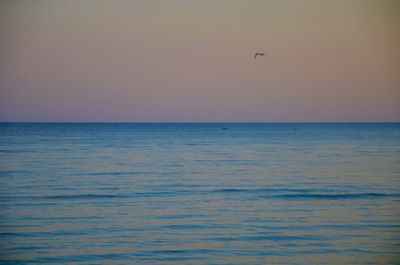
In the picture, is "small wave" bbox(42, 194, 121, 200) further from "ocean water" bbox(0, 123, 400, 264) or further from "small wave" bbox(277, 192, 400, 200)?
"small wave" bbox(277, 192, 400, 200)

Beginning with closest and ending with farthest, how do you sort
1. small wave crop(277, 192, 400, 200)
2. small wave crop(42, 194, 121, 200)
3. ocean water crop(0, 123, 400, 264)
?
ocean water crop(0, 123, 400, 264) → small wave crop(42, 194, 121, 200) → small wave crop(277, 192, 400, 200)

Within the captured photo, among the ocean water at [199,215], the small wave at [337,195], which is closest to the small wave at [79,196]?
the ocean water at [199,215]

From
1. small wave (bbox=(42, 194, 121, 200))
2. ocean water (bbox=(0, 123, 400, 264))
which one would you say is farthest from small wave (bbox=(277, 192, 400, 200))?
Answer: small wave (bbox=(42, 194, 121, 200))

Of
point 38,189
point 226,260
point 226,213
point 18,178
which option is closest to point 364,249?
point 226,260

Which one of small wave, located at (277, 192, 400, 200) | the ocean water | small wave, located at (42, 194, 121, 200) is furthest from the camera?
small wave, located at (277, 192, 400, 200)

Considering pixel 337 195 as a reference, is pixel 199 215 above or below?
below

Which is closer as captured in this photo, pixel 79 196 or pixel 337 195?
pixel 79 196

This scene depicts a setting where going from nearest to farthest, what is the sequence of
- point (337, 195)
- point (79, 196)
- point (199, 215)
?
point (199, 215) → point (79, 196) → point (337, 195)

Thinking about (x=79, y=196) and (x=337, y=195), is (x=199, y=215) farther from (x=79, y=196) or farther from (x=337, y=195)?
(x=337, y=195)

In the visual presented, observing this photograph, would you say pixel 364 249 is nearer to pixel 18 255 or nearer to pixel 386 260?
pixel 386 260

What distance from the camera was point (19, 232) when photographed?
14938 mm

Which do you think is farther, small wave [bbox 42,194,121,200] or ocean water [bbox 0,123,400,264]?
small wave [bbox 42,194,121,200]

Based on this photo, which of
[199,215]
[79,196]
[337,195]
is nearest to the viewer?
[199,215]

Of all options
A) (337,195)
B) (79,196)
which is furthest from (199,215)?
(337,195)
